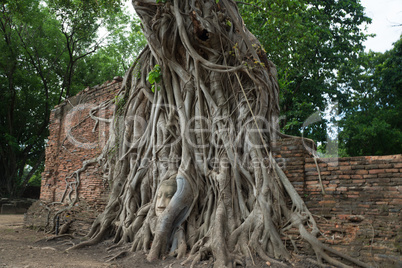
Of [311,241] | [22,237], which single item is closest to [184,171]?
[311,241]

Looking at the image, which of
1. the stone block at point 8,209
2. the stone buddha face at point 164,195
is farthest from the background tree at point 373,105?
the stone block at point 8,209

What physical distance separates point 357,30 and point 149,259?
32.5 feet

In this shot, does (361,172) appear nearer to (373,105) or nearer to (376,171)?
(376,171)

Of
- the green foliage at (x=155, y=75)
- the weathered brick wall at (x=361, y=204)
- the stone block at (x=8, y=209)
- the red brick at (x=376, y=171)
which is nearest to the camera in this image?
the weathered brick wall at (x=361, y=204)

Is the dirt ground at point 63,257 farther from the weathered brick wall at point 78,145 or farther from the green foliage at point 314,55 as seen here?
the green foliage at point 314,55

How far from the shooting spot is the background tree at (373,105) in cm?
1047

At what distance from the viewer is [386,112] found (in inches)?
425

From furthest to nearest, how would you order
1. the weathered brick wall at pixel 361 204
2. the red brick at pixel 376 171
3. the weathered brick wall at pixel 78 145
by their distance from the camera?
the weathered brick wall at pixel 78 145 → the red brick at pixel 376 171 → the weathered brick wall at pixel 361 204

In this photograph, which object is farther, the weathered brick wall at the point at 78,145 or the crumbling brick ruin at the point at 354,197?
the weathered brick wall at the point at 78,145

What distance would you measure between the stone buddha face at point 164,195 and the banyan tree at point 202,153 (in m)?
0.01

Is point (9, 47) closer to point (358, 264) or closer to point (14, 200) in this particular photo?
point (14, 200)

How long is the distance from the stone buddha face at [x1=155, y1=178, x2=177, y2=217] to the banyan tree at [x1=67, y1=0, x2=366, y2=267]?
14 millimetres

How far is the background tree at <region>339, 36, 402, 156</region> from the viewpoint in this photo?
10.5 m

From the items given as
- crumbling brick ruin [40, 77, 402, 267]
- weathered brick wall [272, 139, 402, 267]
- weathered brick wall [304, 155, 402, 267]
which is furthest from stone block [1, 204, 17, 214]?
weathered brick wall [304, 155, 402, 267]
